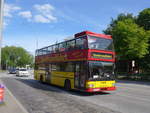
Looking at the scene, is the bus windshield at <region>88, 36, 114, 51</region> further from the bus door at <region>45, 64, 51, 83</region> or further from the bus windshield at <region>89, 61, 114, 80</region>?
the bus door at <region>45, 64, 51, 83</region>

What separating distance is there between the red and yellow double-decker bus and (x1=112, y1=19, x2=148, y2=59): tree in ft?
59.6

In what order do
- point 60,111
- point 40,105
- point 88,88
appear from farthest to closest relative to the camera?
point 88,88
point 40,105
point 60,111

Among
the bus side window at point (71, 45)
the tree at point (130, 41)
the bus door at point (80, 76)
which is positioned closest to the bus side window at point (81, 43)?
the bus side window at point (71, 45)

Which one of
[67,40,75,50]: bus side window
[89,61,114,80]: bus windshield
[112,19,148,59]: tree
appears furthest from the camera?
[112,19,148,59]: tree

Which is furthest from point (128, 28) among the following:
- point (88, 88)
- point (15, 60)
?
point (15, 60)

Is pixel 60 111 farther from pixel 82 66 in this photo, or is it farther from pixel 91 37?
pixel 91 37

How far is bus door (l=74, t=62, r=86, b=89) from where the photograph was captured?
12.9 metres

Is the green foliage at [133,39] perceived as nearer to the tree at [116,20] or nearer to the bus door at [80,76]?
the tree at [116,20]

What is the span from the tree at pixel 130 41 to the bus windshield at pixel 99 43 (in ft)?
59.7

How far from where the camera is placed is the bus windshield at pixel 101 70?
1265 centimetres

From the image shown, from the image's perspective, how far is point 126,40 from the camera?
32.0m

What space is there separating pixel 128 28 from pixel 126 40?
92.9 inches

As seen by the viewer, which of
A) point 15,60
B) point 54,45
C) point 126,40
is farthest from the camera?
point 15,60

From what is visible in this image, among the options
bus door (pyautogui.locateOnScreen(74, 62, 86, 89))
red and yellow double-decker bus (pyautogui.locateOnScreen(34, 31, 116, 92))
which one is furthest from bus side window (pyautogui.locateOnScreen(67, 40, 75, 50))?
bus door (pyautogui.locateOnScreen(74, 62, 86, 89))
